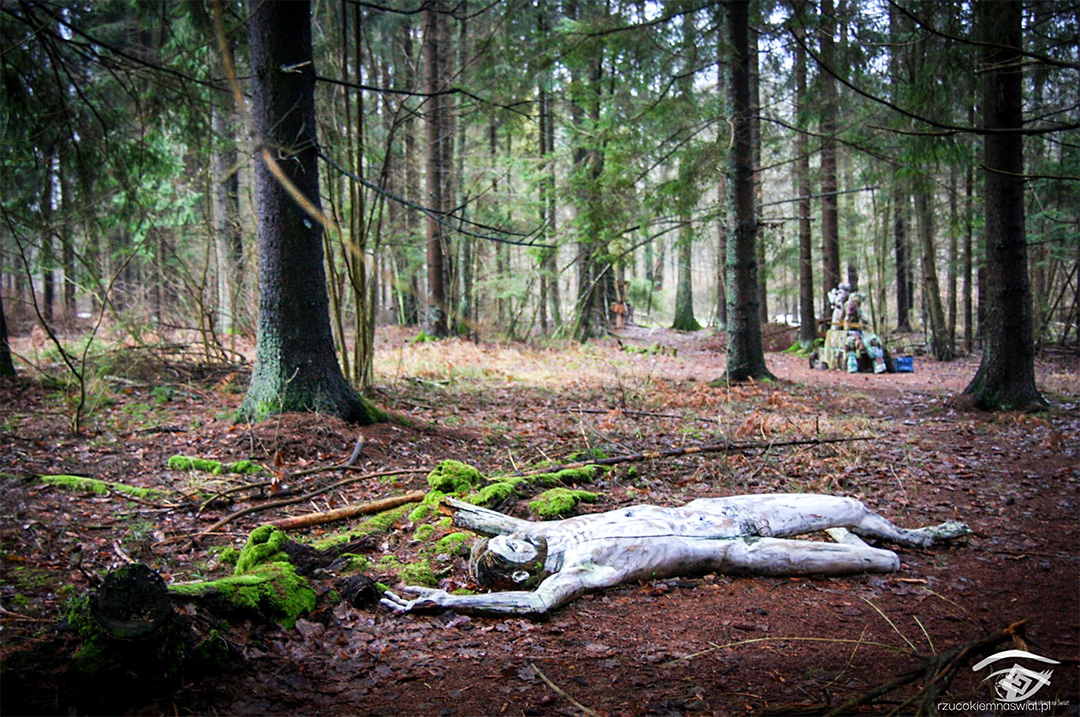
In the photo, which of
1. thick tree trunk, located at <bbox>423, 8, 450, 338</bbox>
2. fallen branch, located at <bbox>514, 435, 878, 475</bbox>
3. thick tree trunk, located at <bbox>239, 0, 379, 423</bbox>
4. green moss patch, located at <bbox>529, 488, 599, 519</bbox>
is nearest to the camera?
green moss patch, located at <bbox>529, 488, 599, 519</bbox>

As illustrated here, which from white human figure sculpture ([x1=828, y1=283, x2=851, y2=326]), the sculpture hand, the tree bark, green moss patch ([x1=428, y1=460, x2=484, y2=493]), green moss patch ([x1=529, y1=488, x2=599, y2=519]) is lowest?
the sculpture hand

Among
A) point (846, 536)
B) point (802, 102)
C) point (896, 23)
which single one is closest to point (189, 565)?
point (846, 536)

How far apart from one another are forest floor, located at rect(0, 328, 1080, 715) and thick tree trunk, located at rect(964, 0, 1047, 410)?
0.54 metres

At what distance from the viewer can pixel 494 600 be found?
3650 mm

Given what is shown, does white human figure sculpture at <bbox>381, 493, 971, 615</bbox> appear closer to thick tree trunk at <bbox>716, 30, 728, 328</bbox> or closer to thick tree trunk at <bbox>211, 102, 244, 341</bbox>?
thick tree trunk at <bbox>211, 102, 244, 341</bbox>

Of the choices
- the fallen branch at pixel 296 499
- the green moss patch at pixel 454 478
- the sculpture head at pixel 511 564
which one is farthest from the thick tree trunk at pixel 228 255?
the sculpture head at pixel 511 564

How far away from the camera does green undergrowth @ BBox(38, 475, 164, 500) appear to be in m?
5.27

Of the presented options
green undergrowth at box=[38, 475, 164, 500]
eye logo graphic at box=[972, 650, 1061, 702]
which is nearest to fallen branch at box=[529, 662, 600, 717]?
eye logo graphic at box=[972, 650, 1061, 702]

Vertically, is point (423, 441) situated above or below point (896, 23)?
below

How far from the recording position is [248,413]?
7184mm

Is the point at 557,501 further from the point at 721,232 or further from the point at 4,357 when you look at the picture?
the point at 721,232

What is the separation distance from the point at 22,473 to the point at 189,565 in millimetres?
2321

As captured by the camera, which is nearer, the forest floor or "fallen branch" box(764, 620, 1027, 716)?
"fallen branch" box(764, 620, 1027, 716)

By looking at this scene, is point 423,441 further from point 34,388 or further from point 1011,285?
point 1011,285
